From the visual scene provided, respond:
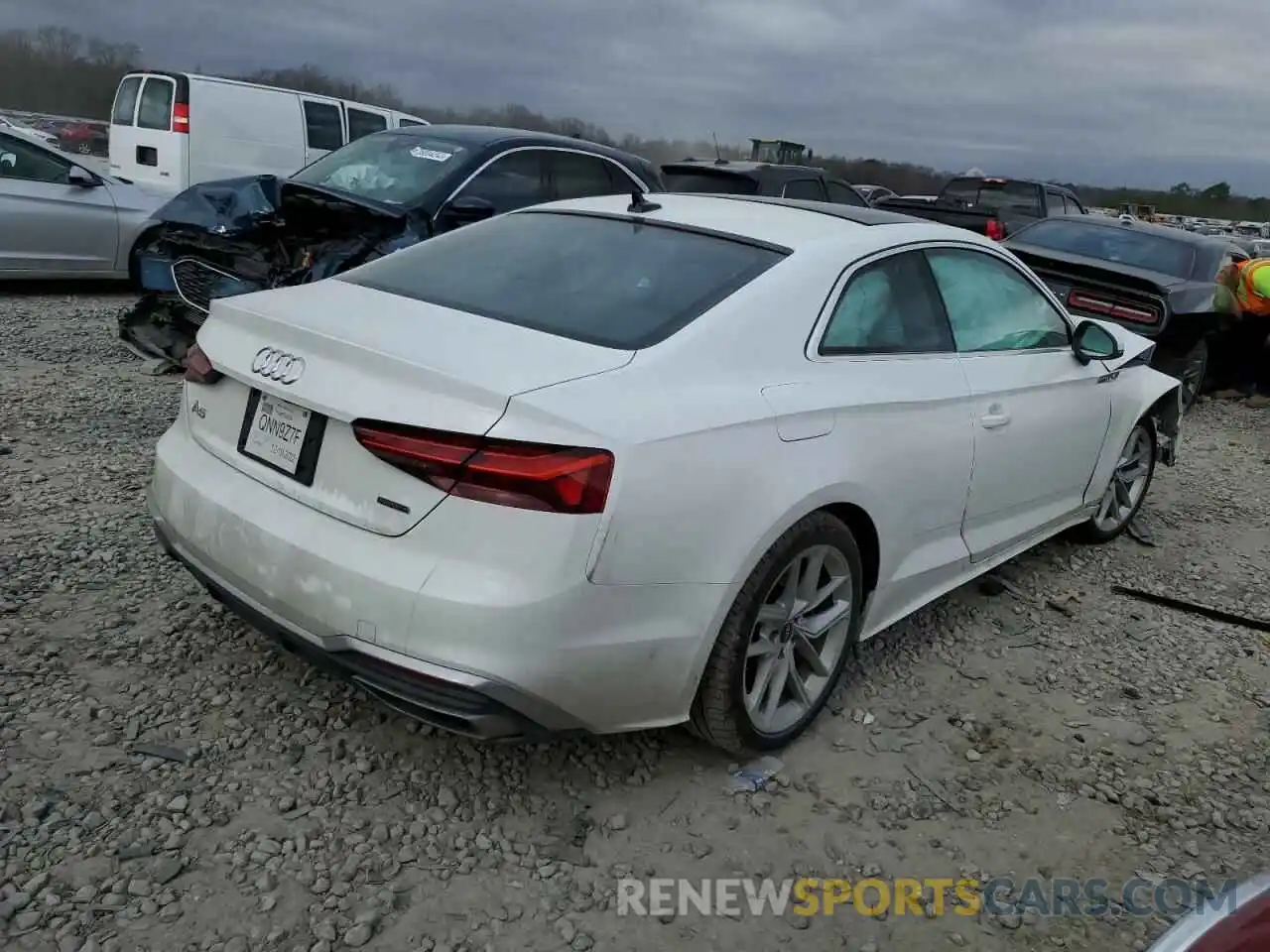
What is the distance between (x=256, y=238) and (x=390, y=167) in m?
1.01

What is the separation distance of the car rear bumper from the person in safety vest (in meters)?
7.86

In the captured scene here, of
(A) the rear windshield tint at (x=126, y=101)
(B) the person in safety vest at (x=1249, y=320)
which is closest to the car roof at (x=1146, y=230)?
(B) the person in safety vest at (x=1249, y=320)

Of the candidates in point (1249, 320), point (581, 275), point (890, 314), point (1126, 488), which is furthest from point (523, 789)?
point (1249, 320)

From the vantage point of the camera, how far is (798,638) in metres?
3.04

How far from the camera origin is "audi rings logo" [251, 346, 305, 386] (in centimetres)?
262

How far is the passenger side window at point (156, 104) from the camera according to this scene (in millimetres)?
11039

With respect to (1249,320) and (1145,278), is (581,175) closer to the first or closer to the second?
(1145,278)

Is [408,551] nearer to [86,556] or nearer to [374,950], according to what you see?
[374,950]

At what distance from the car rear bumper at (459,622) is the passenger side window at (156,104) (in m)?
9.97

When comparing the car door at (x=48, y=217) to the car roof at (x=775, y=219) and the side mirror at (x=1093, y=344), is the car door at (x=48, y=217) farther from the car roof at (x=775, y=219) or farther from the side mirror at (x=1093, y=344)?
the side mirror at (x=1093, y=344)

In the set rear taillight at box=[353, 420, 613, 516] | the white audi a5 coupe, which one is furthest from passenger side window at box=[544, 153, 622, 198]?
rear taillight at box=[353, 420, 613, 516]

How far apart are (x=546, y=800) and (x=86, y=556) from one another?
2.11 m

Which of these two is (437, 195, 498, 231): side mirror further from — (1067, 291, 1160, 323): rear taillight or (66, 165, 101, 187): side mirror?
(1067, 291, 1160, 323): rear taillight

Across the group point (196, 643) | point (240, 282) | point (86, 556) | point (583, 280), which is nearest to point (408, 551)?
point (583, 280)
